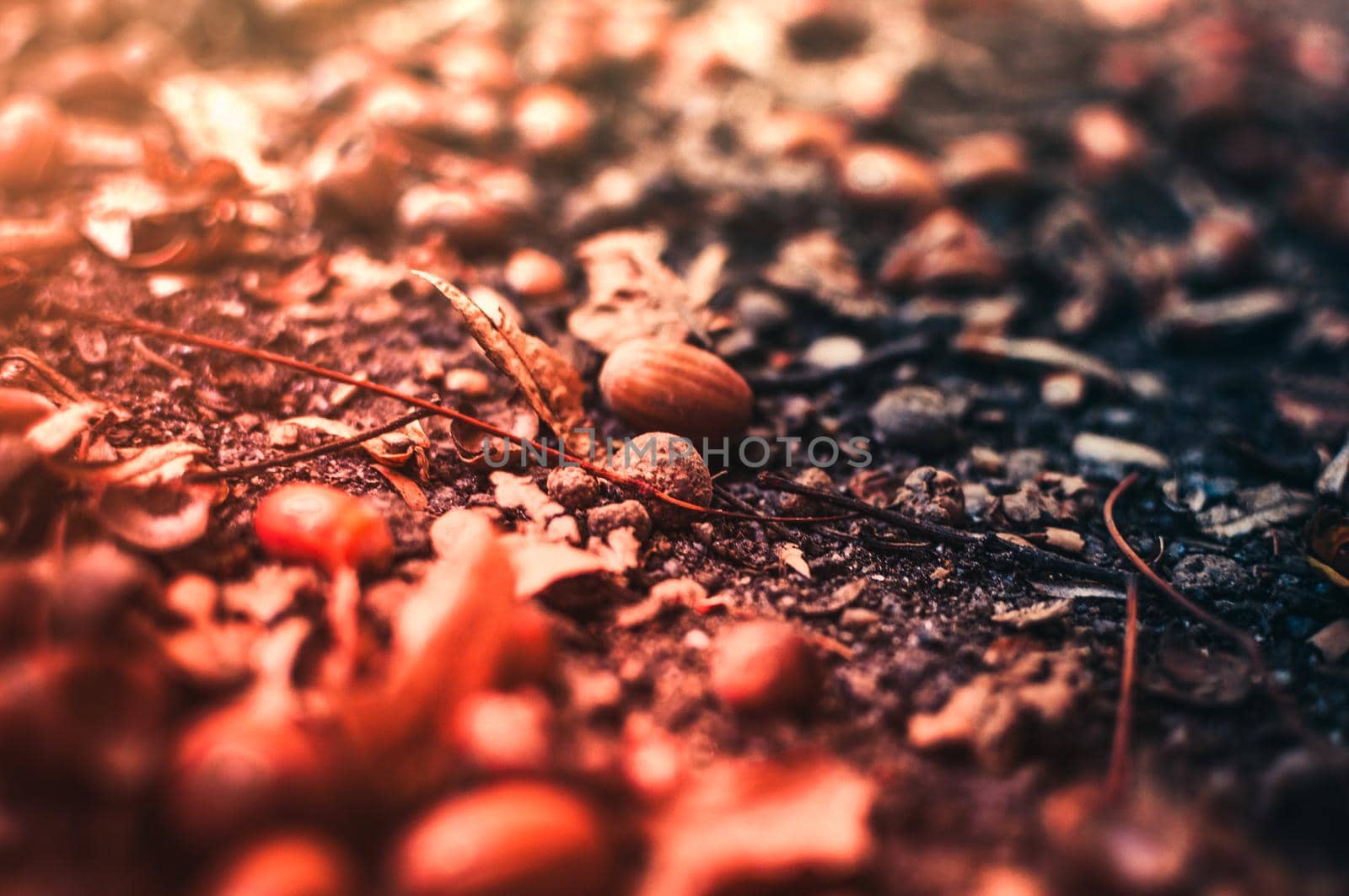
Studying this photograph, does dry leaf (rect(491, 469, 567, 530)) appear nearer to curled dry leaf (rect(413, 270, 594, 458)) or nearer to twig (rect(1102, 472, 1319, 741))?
curled dry leaf (rect(413, 270, 594, 458))

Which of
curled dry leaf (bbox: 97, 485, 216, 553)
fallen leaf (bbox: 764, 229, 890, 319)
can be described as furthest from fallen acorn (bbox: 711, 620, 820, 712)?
fallen leaf (bbox: 764, 229, 890, 319)

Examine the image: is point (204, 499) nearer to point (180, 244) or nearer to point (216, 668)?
point (216, 668)

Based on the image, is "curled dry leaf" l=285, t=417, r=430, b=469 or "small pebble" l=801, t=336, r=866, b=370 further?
"small pebble" l=801, t=336, r=866, b=370

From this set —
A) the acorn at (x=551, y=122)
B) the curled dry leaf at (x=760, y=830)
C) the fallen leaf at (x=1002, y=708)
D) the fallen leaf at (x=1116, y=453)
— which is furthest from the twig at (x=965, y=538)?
the acorn at (x=551, y=122)

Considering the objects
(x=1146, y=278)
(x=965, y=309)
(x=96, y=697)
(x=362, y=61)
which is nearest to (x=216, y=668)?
(x=96, y=697)

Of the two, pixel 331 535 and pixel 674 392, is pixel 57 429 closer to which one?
pixel 331 535

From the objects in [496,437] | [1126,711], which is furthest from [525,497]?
[1126,711]

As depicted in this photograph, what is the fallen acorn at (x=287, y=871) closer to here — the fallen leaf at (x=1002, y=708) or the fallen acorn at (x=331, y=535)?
the fallen acorn at (x=331, y=535)
